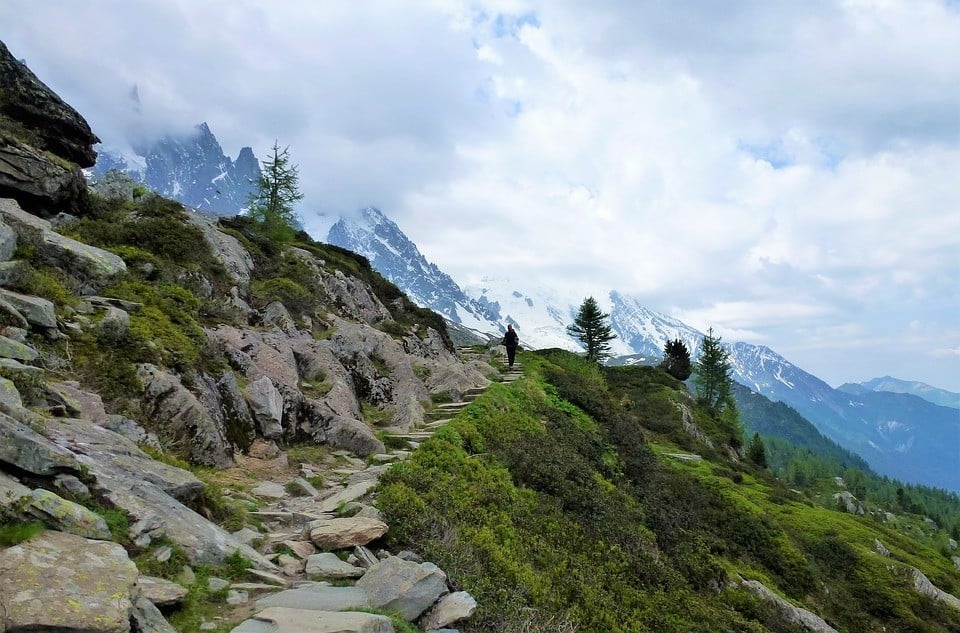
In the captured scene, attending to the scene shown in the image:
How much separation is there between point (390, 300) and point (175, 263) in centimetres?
2003

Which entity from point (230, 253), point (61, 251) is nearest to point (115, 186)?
point (230, 253)

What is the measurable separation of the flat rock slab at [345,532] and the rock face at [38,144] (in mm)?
14494

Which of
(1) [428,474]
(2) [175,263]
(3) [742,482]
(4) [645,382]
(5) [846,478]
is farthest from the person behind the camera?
(5) [846,478]

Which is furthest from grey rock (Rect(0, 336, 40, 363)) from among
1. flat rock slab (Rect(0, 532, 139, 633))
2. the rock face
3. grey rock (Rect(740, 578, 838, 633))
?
grey rock (Rect(740, 578, 838, 633))

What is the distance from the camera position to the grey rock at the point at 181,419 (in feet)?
29.9

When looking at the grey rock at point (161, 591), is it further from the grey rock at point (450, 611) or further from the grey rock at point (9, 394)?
the grey rock at point (9, 394)

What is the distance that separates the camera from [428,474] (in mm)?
10148

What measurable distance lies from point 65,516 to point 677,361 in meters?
73.8

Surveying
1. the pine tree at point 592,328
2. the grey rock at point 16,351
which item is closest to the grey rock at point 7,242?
the grey rock at point 16,351

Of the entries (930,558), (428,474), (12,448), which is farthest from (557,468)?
(930,558)

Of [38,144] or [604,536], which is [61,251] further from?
[604,536]

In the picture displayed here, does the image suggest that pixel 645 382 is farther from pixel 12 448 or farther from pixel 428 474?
pixel 12 448

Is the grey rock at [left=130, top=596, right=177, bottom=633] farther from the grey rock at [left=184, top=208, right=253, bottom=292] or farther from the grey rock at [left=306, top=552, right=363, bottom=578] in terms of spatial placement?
the grey rock at [left=184, top=208, right=253, bottom=292]

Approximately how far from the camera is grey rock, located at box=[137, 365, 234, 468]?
9109 mm
